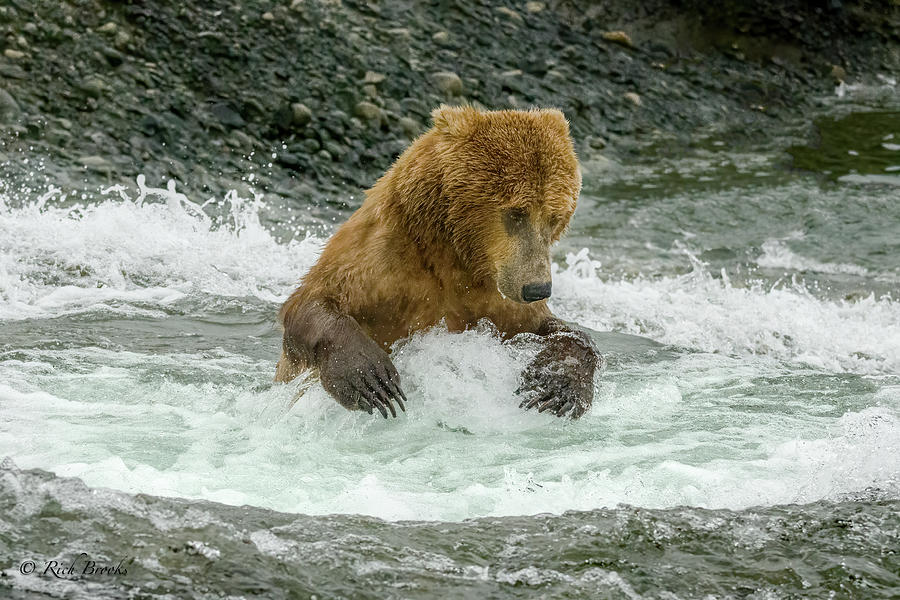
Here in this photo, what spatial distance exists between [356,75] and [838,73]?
6.50m

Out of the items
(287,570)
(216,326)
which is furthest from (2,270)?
(287,570)

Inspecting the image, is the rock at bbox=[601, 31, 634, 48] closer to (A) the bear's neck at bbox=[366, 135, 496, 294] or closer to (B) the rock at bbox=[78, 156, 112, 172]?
(B) the rock at bbox=[78, 156, 112, 172]

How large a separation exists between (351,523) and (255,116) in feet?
30.3

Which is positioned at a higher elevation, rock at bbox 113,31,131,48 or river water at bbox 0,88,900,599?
rock at bbox 113,31,131,48

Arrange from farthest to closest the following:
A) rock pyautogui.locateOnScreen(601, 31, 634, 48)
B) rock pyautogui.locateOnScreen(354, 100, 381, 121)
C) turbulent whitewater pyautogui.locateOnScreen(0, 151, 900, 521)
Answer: rock pyautogui.locateOnScreen(601, 31, 634, 48)
rock pyautogui.locateOnScreen(354, 100, 381, 121)
turbulent whitewater pyautogui.locateOnScreen(0, 151, 900, 521)

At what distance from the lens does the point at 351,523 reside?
4.18m

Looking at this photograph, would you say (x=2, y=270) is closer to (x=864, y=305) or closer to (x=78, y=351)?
(x=78, y=351)

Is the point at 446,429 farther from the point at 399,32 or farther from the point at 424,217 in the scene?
the point at 399,32

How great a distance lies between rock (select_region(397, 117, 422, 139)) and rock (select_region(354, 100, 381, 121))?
25 cm

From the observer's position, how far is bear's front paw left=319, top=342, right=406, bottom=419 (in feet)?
18.3

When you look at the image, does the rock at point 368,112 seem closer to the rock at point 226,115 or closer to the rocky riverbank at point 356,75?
the rocky riverbank at point 356,75

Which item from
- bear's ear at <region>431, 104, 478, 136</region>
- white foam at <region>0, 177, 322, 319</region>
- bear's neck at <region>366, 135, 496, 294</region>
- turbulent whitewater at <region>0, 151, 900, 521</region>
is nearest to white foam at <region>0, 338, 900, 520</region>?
turbulent whitewater at <region>0, 151, 900, 521</region>

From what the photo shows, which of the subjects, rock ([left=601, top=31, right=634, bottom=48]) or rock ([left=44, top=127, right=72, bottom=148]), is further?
rock ([left=601, top=31, right=634, bottom=48])

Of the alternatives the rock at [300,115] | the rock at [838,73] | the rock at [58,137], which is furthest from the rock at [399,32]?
the rock at [838,73]
